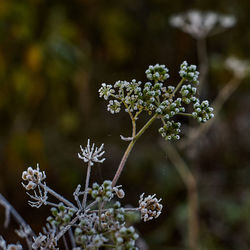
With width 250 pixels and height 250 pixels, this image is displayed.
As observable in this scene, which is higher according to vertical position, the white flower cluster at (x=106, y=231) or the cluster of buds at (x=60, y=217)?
the cluster of buds at (x=60, y=217)

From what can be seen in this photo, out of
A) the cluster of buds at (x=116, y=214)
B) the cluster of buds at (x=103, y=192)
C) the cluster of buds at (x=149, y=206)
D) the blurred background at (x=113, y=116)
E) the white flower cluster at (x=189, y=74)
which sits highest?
the white flower cluster at (x=189, y=74)

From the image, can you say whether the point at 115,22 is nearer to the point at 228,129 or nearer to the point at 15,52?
the point at 15,52

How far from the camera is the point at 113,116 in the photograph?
16.4 feet

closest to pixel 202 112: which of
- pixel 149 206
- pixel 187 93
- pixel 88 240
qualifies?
pixel 187 93

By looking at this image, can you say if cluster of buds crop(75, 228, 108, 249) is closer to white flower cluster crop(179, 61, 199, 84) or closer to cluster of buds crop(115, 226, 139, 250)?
cluster of buds crop(115, 226, 139, 250)

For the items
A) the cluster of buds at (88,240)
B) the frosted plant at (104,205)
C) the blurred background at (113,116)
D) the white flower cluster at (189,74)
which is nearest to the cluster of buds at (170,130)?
the frosted plant at (104,205)

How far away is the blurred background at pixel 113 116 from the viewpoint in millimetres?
3289

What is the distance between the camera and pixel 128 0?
4426 mm

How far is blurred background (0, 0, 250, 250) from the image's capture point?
10.8ft

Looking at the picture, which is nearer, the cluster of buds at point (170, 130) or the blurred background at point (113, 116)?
the cluster of buds at point (170, 130)

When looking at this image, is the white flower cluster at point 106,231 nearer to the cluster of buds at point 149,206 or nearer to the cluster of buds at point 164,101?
the cluster of buds at point 149,206

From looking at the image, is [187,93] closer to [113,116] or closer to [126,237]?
[126,237]

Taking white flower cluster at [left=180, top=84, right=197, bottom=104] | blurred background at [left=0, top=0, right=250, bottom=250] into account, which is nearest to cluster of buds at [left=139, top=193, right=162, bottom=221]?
white flower cluster at [left=180, top=84, right=197, bottom=104]

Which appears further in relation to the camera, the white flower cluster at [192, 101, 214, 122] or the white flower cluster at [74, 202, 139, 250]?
the white flower cluster at [192, 101, 214, 122]
